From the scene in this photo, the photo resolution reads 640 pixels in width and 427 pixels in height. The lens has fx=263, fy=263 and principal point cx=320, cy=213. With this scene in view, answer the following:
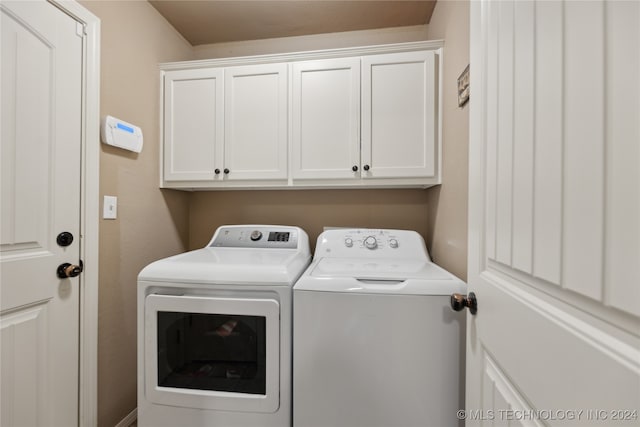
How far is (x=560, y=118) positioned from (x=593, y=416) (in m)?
→ 0.45

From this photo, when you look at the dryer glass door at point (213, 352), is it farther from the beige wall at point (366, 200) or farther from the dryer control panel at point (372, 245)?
the beige wall at point (366, 200)

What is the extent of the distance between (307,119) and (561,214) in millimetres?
1445

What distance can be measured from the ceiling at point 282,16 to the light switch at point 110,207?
1.29 meters

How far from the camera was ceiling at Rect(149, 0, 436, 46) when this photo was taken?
65.7 inches

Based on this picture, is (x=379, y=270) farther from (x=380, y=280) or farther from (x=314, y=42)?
(x=314, y=42)

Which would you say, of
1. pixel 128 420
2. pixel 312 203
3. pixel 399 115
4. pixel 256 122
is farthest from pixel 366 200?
pixel 128 420

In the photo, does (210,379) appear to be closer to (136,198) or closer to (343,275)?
(343,275)

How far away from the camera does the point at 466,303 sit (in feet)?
2.57

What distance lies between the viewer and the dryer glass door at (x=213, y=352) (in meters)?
1.07

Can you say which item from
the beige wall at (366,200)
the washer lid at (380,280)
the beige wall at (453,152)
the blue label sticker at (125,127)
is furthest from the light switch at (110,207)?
the beige wall at (453,152)

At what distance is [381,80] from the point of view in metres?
1.58

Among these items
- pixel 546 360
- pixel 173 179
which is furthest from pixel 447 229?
pixel 173 179

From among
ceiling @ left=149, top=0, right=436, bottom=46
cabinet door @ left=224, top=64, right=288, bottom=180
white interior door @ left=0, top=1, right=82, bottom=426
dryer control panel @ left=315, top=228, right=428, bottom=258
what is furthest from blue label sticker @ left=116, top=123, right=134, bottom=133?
dryer control panel @ left=315, top=228, right=428, bottom=258

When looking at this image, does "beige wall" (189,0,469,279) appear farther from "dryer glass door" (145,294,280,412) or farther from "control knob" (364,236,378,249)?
"dryer glass door" (145,294,280,412)
